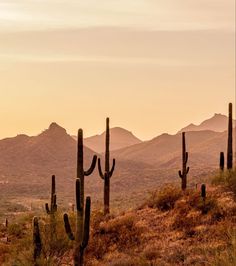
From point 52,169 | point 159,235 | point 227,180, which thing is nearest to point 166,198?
point 227,180

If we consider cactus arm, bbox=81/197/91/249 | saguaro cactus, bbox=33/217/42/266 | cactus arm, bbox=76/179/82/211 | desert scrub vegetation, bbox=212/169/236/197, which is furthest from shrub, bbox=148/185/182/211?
cactus arm, bbox=76/179/82/211

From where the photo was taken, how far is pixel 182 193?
2558 centimetres

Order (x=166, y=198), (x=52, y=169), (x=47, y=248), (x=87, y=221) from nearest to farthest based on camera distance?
1. (x=87, y=221)
2. (x=47, y=248)
3. (x=166, y=198)
4. (x=52, y=169)

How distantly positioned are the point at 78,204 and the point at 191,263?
133 inches

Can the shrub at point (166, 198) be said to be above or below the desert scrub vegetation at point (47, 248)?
above

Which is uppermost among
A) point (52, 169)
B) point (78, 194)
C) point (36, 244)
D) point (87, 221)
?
point (78, 194)

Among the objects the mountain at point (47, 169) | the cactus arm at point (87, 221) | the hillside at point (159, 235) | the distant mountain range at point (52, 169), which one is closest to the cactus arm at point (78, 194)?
the cactus arm at point (87, 221)

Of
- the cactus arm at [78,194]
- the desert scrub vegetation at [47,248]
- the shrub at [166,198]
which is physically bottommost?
the desert scrub vegetation at [47,248]

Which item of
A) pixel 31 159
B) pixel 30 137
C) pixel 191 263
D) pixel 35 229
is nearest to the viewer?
pixel 191 263

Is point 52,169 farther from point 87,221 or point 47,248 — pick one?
point 87,221

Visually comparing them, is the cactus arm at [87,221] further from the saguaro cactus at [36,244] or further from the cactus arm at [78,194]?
the saguaro cactus at [36,244]

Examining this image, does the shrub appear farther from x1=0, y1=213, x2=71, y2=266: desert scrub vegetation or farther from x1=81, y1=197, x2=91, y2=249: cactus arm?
x1=81, y1=197, x2=91, y2=249: cactus arm

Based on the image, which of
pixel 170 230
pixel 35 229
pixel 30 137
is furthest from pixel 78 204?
pixel 30 137

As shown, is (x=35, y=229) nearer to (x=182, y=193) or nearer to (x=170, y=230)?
(x=170, y=230)
